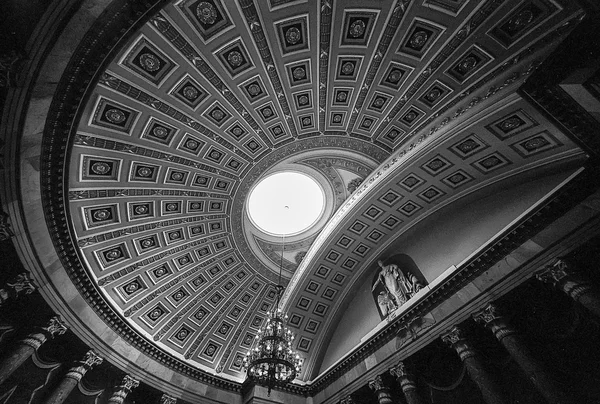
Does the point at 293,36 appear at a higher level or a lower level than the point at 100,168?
higher

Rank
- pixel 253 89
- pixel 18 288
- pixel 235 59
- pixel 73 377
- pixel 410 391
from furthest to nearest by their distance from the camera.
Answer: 1. pixel 253 89
2. pixel 235 59
3. pixel 73 377
4. pixel 410 391
5. pixel 18 288

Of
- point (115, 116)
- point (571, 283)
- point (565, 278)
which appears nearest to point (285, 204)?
point (115, 116)

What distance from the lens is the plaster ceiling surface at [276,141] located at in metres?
6.85

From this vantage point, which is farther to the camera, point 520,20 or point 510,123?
point 510,123

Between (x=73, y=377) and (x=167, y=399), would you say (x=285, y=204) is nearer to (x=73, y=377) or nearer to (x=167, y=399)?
(x=167, y=399)

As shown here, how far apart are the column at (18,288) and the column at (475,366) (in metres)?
9.17

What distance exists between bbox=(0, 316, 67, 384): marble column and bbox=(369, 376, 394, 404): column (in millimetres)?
7794

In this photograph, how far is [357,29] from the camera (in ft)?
24.3

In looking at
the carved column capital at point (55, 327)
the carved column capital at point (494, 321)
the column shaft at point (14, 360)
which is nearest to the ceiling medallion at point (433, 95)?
the carved column capital at point (494, 321)

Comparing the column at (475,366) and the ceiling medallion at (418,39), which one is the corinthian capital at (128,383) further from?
the ceiling medallion at (418,39)

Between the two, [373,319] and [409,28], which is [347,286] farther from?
[409,28]

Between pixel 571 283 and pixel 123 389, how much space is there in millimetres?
10388

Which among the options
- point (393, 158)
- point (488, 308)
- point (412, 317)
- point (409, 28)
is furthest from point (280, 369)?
point (409, 28)

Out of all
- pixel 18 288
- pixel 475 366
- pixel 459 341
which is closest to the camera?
pixel 475 366
